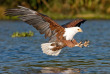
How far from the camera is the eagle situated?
34.1ft

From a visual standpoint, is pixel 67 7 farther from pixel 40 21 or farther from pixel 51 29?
pixel 40 21

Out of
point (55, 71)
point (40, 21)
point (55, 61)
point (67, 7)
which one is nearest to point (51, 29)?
point (40, 21)

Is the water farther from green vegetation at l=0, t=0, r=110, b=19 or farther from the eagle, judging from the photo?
green vegetation at l=0, t=0, r=110, b=19

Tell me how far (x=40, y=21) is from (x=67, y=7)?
1153 inches

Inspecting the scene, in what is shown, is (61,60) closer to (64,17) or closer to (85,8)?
(64,17)

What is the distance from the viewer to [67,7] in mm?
39688

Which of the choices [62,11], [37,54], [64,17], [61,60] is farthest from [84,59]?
[62,11]

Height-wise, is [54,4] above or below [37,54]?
above

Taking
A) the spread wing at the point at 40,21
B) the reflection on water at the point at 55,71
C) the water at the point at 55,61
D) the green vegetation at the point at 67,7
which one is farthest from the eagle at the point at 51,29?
the green vegetation at the point at 67,7

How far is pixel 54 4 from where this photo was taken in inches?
1578

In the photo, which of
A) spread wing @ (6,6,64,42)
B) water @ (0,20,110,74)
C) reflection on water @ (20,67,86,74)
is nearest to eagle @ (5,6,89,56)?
spread wing @ (6,6,64,42)

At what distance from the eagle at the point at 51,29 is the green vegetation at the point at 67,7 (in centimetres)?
2638

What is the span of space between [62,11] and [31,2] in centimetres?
459

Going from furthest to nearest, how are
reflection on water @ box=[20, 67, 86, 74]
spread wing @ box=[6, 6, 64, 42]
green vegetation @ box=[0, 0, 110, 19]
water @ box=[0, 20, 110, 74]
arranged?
green vegetation @ box=[0, 0, 110, 19]
spread wing @ box=[6, 6, 64, 42]
water @ box=[0, 20, 110, 74]
reflection on water @ box=[20, 67, 86, 74]
